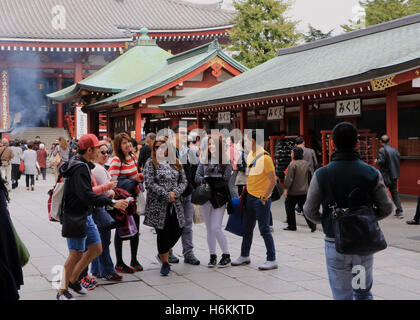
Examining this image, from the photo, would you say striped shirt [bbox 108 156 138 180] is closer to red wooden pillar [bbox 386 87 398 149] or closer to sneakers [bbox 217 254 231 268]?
sneakers [bbox 217 254 231 268]

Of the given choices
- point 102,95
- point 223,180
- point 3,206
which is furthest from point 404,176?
point 102,95

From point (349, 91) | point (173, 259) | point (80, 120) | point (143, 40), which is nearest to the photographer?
point (173, 259)

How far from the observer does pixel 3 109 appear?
29.5 meters

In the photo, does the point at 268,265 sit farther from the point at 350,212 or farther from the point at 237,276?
the point at 350,212

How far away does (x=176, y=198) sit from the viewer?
645 cm

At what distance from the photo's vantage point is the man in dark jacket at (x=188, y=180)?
23.5 feet

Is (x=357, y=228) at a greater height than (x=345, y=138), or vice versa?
(x=345, y=138)

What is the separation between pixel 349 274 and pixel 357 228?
378 millimetres

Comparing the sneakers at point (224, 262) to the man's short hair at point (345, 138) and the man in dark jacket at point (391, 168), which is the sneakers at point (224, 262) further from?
the man in dark jacket at point (391, 168)

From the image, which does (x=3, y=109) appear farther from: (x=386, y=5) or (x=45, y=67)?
(x=386, y=5)

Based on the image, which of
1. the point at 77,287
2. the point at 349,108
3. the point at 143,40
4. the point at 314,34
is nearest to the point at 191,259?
the point at 77,287

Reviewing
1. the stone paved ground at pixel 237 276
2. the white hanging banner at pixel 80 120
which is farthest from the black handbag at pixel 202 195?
the white hanging banner at pixel 80 120

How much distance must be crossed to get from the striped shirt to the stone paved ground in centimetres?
121

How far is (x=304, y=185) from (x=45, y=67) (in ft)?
80.4
